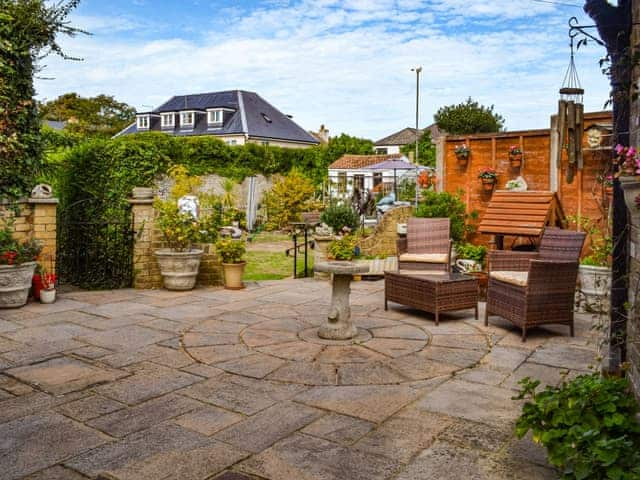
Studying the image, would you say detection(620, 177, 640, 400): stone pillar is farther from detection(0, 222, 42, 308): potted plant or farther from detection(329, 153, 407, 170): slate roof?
detection(329, 153, 407, 170): slate roof

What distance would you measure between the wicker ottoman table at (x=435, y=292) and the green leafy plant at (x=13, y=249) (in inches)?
159

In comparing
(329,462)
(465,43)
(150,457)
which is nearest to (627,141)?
(329,462)

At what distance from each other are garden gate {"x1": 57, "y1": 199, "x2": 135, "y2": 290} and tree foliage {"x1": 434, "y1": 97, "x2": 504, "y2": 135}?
2537cm

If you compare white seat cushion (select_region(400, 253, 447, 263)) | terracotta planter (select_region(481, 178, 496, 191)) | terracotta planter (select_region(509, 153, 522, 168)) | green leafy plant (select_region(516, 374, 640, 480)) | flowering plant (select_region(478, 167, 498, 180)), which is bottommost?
green leafy plant (select_region(516, 374, 640, 480))

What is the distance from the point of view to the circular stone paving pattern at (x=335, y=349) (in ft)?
12.9

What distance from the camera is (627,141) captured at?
291 cm

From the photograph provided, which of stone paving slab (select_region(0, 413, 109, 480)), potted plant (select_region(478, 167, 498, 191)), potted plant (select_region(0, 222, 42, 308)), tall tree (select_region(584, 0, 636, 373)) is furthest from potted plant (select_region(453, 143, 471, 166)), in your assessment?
stone paving slab (select_region(0, 413, 109, 480))

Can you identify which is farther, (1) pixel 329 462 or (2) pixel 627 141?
(2) pixel 627 141

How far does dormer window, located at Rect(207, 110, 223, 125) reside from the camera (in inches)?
1236

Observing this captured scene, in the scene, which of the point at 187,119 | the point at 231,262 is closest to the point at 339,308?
the point at 231,262

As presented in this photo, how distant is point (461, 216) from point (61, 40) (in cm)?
600

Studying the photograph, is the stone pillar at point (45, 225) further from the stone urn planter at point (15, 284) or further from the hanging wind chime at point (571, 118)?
the hanging wind chime at point (571, 118)

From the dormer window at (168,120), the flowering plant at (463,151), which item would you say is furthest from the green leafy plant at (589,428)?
the dormer window at (168,120)

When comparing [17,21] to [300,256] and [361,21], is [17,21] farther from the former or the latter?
[300,256]
